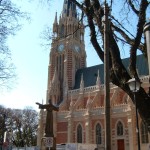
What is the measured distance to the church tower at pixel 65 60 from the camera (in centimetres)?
5494

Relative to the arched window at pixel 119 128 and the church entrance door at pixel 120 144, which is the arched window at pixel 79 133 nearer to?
the church entrance door at pixel 120 144

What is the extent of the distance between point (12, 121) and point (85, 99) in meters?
17.5

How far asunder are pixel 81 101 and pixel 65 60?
10.2 m

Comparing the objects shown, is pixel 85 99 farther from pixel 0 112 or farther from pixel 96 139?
pixel 0 112

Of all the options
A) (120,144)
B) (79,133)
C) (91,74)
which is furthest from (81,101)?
(120,144)

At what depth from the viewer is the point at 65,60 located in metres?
56.4

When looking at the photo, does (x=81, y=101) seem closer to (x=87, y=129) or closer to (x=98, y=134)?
(x=87, y=129)

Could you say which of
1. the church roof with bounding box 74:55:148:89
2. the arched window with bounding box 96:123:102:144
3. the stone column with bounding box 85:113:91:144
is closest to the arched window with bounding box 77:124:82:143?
the stone column with bounding box 85:113:91:144

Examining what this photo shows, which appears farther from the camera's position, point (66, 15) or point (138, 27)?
point (66, 15)

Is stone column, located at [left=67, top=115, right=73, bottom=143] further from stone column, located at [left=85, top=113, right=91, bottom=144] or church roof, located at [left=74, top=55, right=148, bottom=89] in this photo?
church roof, located at [left=74, top=55, right=148, bottom=89]

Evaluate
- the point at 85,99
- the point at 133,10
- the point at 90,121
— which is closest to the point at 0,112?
the point at 85,99

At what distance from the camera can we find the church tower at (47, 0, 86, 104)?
54938mm

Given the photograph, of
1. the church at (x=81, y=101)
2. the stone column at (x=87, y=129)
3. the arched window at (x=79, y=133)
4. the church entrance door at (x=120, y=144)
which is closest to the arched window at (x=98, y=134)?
the church at (x=81, y=101)

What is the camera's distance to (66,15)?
61.0 metres
